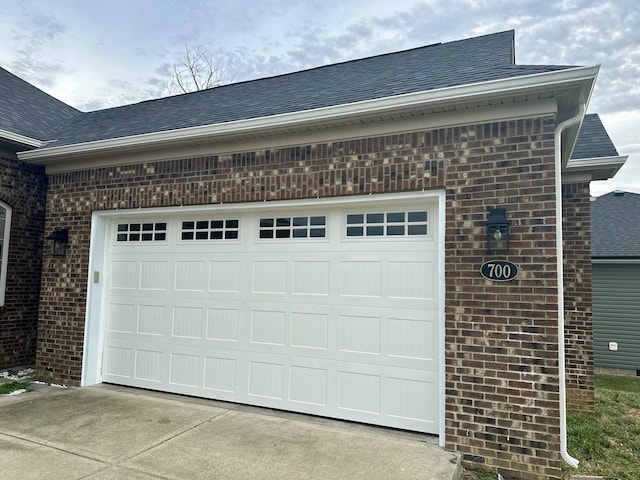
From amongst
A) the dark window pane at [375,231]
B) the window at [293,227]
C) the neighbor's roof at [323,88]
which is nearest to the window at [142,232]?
the neighbor's roof at [323,88]

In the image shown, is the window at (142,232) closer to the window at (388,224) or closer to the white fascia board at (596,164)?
the window at (388,224)

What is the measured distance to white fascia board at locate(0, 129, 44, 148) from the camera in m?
6.11

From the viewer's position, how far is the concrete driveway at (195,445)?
3328 millimetres

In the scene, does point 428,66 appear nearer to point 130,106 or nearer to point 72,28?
point 130,106

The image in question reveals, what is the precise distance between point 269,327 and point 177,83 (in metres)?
16.5

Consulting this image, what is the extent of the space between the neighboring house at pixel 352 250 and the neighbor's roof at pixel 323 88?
58 mm

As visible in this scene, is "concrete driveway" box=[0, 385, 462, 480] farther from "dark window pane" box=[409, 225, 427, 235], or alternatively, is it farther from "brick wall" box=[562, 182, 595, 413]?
"brick wall" box=[562, 182, 595, 413]

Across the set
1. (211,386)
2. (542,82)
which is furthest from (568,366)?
(211,386)

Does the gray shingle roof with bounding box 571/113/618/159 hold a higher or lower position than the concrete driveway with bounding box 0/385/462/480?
higher

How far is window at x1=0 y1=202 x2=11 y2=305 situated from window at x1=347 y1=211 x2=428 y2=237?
5720 mm

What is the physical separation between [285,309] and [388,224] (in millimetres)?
1563

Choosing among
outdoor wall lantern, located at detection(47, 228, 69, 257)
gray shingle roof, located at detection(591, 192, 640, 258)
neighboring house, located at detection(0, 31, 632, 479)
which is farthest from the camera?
gray shingle roof, located at detection(591, 192, 640, 258)

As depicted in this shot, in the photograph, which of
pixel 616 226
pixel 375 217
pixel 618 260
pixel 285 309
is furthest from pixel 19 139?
pixel 616 226

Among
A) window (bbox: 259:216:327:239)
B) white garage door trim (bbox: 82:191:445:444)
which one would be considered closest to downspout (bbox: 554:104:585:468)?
white garage door trim (bbox: 82:191:445:444)
